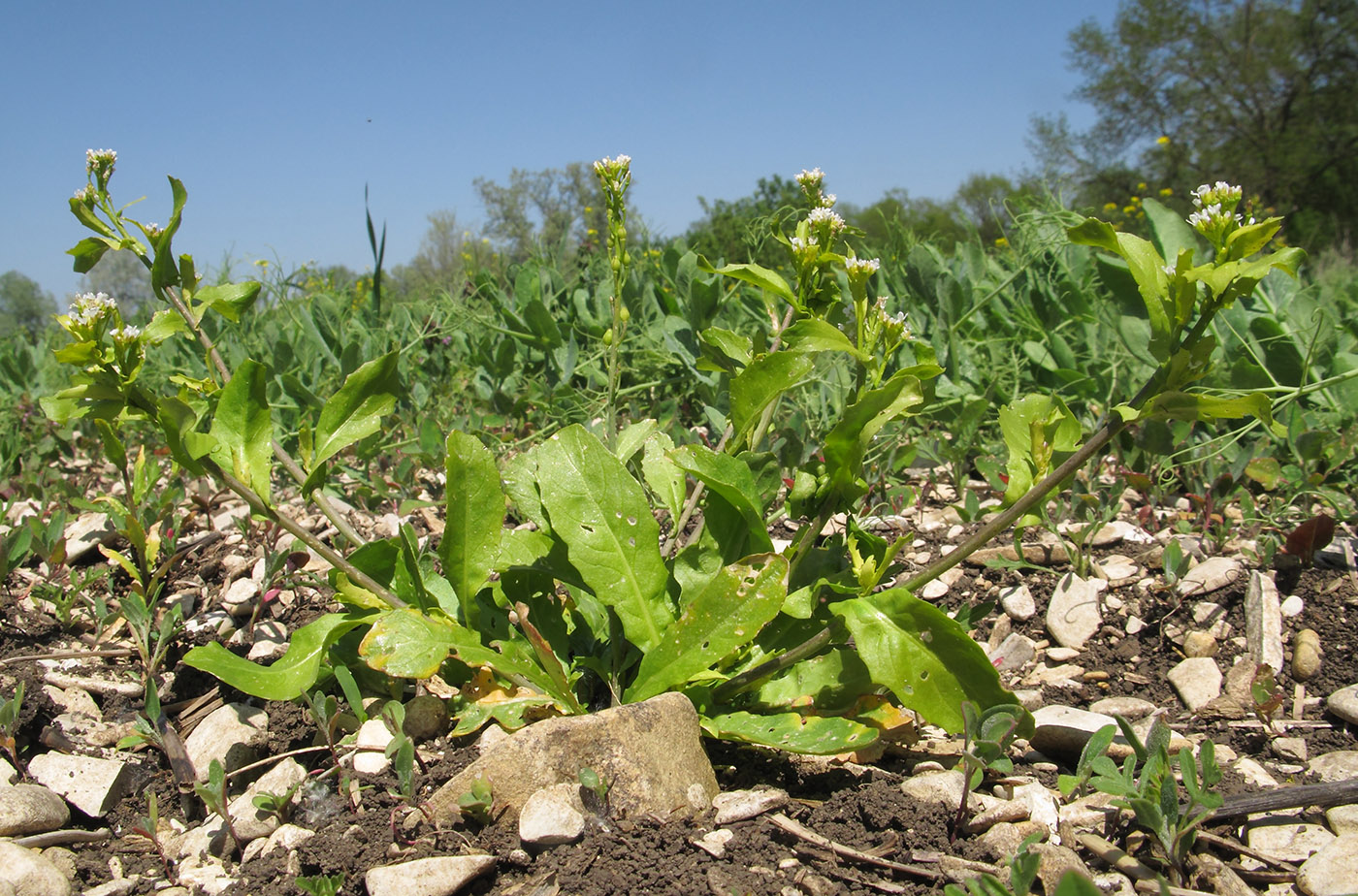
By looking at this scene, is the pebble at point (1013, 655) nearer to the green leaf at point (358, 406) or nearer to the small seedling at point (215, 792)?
the green leaf at point (358, 406)

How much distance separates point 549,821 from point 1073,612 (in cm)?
135

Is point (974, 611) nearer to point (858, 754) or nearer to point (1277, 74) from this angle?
point (858, 754)

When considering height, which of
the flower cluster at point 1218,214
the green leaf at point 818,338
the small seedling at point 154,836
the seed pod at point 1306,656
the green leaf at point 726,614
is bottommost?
the seed pod at point 1306,656

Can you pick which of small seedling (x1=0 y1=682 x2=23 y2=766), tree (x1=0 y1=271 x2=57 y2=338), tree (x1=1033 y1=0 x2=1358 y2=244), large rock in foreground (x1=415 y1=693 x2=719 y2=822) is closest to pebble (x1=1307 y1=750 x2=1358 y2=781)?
large rock in foreground (x1=415 y1=693 x2=719 y2=822)

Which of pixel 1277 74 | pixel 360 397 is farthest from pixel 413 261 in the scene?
pixel 1277 74

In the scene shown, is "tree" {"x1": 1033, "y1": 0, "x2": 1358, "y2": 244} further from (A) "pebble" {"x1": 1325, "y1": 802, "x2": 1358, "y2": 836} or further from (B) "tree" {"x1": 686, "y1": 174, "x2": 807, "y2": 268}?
(A) "pebble" {"x1": 1325, "y1": 802, "x2": 1358, "y2": 836}

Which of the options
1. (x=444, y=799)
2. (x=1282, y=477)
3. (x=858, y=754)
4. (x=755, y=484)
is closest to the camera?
(x=444, y=799)

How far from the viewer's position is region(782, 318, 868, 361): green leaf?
1.43m

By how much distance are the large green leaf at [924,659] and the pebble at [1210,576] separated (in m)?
0.99

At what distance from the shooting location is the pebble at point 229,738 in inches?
65.8

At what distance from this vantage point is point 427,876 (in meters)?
1.26

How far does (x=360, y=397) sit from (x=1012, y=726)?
127 cm

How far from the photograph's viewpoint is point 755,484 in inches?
69.3

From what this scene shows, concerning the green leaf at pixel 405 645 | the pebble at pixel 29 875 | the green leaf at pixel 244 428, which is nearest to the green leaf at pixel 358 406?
the green leaf at pixel 244 428
